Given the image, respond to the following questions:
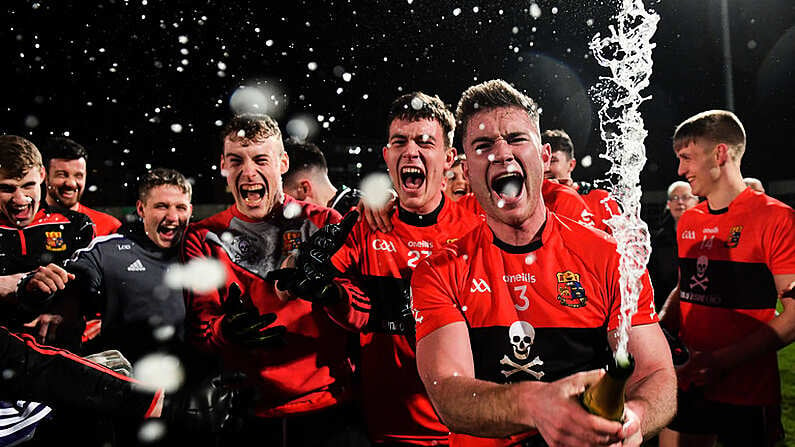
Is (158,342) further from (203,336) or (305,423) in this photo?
(305,423)

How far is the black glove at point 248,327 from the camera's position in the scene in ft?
8.57

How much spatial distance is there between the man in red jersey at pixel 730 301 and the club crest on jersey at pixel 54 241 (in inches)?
202

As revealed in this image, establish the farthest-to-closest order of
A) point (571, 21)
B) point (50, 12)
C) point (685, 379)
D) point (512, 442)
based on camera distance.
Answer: point (571, 21) → point (50, 12) → point (685, 379) → point (512, 442)

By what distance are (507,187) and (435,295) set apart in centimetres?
56

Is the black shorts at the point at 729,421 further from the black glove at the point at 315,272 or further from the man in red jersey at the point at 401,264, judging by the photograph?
the black glove at the point at 315,272

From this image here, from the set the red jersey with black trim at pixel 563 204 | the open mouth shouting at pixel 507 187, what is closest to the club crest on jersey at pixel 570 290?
the open mouth shouting at pixel 507 187

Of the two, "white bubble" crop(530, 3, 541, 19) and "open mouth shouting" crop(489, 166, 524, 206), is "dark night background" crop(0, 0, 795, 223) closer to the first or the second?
"white bubble" crop(530, 3, 541, 19)

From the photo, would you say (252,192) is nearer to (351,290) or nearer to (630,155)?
(351,290)

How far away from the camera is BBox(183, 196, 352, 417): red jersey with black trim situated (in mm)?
2914

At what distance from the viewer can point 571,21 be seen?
1772 centimetres

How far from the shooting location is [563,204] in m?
3.38

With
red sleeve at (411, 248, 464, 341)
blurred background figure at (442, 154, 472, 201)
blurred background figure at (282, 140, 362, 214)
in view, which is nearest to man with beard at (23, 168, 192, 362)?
blurred background figure at (282, 140, 362, 214)

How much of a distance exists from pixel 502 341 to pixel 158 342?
10.1 feet

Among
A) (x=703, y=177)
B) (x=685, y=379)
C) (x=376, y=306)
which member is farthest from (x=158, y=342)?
(x=703, y=177)
